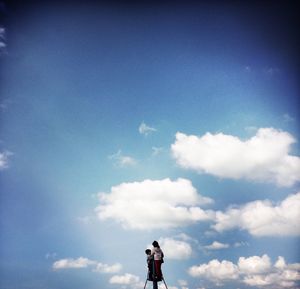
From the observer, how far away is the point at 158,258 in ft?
65.4

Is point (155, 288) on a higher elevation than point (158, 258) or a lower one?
lower

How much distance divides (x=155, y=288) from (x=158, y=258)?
6.90ft

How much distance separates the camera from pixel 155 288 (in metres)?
20.0
